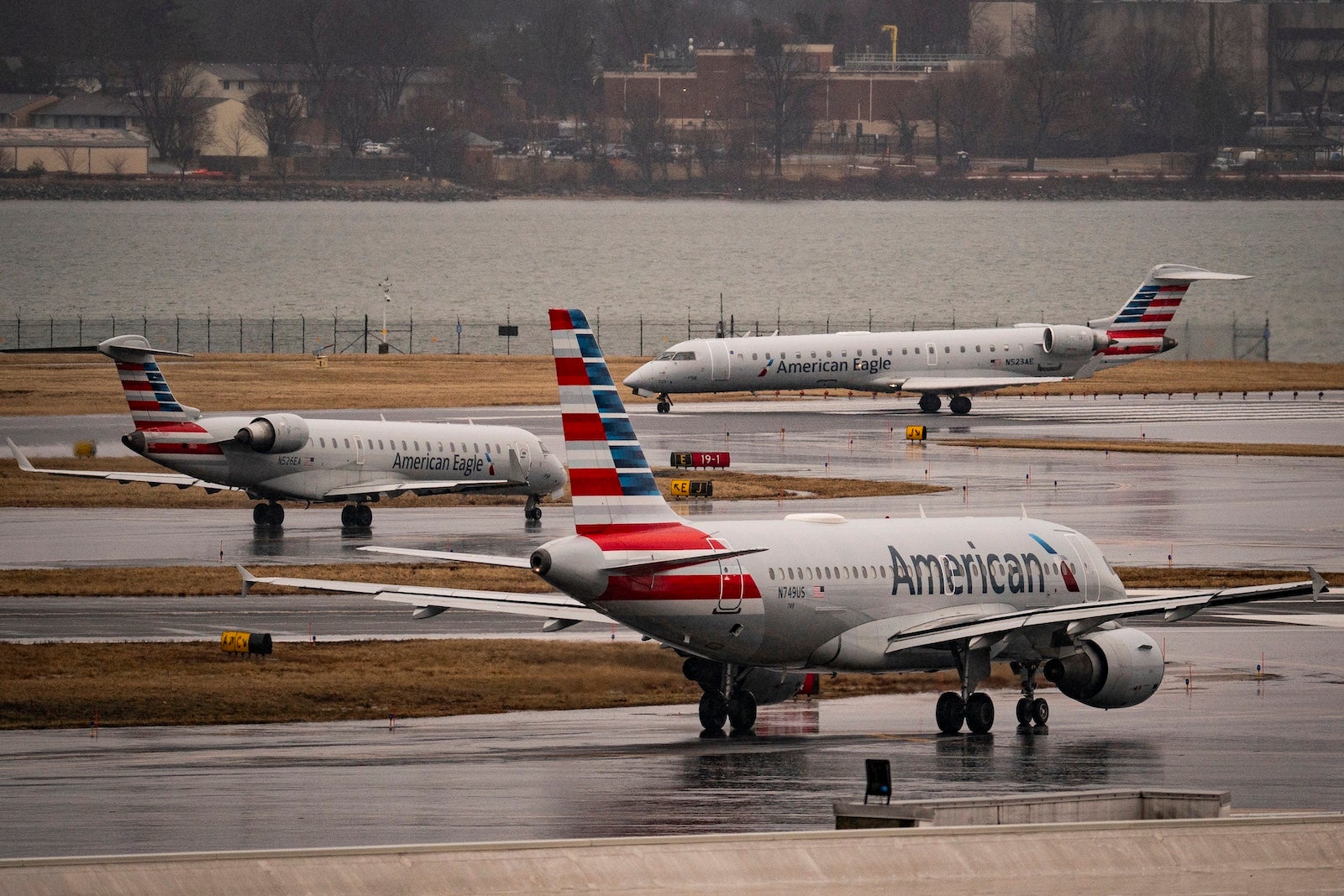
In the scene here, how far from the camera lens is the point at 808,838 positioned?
67.9ft

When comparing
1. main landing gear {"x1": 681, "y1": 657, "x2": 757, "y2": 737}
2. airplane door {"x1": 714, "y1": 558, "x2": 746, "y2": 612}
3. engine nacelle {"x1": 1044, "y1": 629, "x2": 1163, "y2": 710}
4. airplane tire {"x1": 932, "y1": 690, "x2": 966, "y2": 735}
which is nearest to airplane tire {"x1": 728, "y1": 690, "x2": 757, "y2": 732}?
main landing gear {"x1": 681, "y1": 657, "x2": 757, "y2": 737}

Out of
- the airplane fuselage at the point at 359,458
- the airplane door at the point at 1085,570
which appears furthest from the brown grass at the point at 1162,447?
the airplane door at the point at 1085,570

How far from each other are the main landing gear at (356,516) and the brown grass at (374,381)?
110ft

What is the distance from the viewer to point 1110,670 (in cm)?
3600

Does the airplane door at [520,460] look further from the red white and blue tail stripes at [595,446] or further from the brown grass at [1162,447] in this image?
the red white and blue tail stripes at [595,446]

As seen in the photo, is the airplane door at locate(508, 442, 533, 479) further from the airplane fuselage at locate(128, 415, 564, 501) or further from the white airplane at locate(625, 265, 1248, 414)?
the white airplane at locate(625, 265, 1248, 414)

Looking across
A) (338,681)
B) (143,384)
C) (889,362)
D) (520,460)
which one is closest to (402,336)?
(889,362)

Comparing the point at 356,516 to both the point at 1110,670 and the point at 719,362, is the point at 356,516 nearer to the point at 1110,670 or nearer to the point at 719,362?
the point at 1110,670

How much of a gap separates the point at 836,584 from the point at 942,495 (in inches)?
1398

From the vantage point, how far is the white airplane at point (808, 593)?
107ft

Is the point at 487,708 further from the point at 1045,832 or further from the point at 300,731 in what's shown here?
the point at 1045,832

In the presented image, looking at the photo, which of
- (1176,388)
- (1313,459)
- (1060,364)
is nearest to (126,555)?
(1313,459)

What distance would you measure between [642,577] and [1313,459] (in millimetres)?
58213

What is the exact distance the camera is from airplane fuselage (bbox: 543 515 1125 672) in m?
32.8
